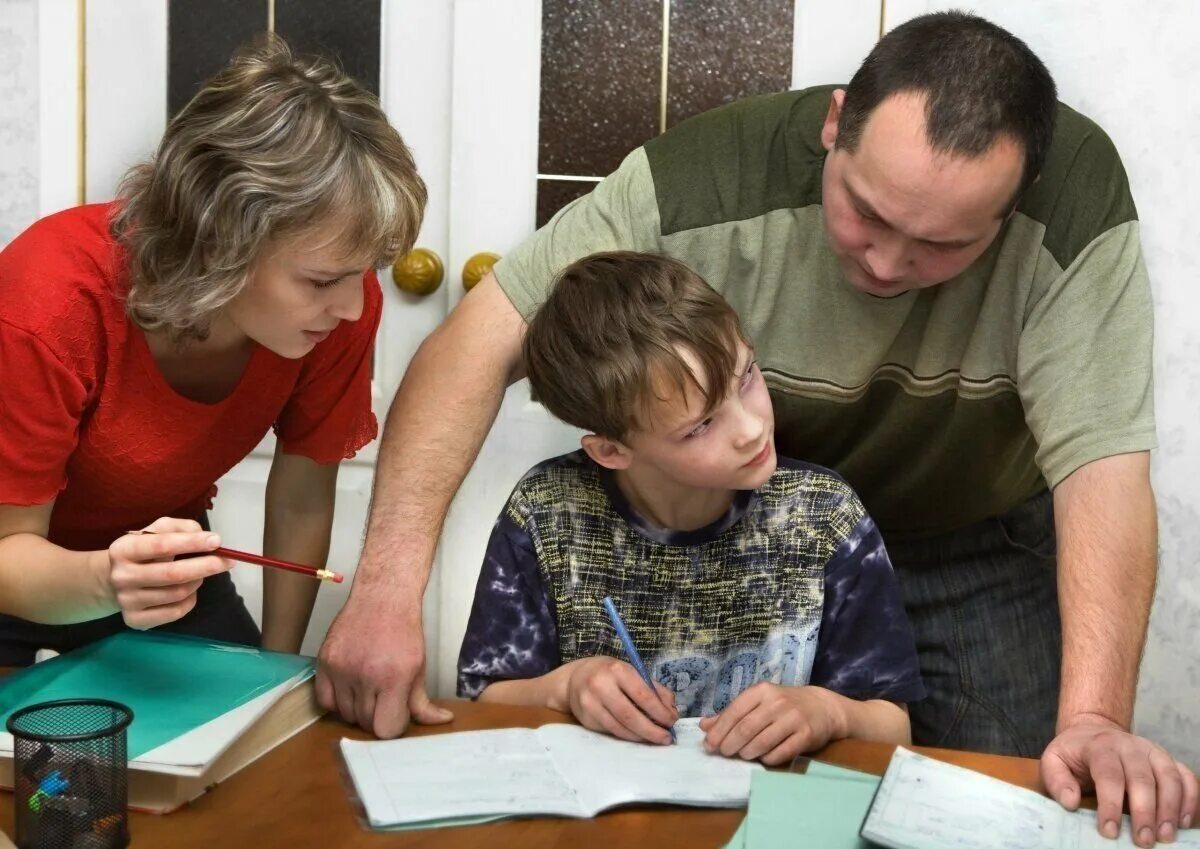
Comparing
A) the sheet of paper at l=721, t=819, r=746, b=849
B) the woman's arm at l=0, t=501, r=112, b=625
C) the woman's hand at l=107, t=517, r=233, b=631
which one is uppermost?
the woman's hand at l=107, t=517, r=233, b=631

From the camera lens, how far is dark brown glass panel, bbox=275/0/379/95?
2.08 metres

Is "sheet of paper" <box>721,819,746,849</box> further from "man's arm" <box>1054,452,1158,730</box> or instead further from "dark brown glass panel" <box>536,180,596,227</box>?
"dark brown glass panel" <box>536,180,596,227</box>

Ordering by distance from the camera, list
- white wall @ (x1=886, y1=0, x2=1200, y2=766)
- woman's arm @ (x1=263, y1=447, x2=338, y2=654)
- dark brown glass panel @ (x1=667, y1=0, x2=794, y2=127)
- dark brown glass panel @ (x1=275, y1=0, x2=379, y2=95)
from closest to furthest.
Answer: woman's arm @ (x1=263, y1=447, x2=338, y2=654) < white wall @ (x1=886, y1=0, x2=1200, y2=766) < dark brown glass panel @ (x1=667, y1=0, x2=794, y2=127) < dark brown glass panel @ (x1=275, y1=0, x2=379, y2=95)

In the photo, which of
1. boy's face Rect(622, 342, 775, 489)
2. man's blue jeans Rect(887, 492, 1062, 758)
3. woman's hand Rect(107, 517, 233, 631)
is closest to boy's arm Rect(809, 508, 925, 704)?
boy's face Rect(622, 342, 775, 489)

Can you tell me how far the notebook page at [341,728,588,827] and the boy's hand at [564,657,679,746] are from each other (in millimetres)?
61

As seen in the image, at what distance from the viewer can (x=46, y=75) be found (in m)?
2.21

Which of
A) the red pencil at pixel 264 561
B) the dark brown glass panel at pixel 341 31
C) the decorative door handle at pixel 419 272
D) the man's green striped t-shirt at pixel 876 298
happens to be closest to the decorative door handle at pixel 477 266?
the decorative door handle at pixel 419 272

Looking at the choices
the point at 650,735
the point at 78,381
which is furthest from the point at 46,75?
the point at 650,735

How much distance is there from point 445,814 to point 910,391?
34.0 inches

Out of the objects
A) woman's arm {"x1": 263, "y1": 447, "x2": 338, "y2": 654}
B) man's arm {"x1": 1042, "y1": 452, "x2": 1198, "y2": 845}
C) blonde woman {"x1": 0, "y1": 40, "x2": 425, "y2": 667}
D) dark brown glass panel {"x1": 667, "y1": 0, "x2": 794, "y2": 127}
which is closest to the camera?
man's arm {"x1": 1042, "y1": 452, "x2": 1198, "y2": 845}

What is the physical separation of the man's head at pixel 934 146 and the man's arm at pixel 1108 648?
29 centimetres

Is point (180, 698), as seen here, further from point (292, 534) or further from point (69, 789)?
point (292, 534)

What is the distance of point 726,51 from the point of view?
6.42 feet

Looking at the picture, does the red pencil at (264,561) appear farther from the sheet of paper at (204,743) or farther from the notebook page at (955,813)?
the notebook page at (955,813)
